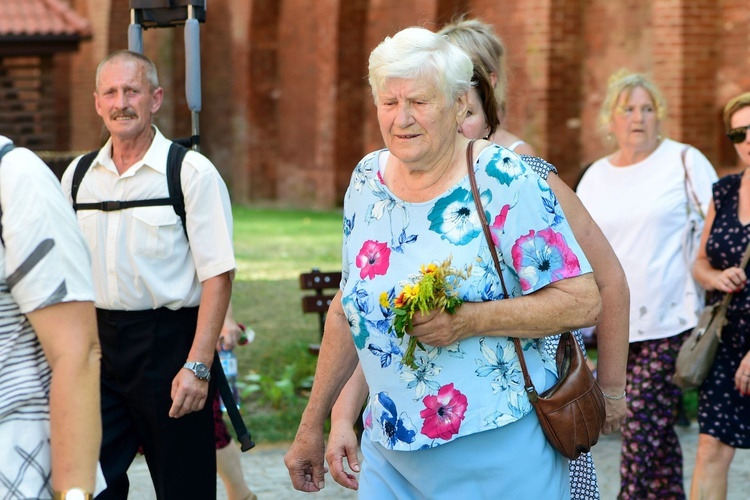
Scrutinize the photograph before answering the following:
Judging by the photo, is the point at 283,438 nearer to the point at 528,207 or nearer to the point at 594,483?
the point at 594,483

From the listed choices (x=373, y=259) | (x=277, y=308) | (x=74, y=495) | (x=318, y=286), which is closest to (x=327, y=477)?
(x=318, y=286)

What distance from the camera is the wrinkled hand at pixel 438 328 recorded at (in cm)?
313

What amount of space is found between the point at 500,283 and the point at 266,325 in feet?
32.5

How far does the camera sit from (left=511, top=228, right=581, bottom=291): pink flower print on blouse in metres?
3.26

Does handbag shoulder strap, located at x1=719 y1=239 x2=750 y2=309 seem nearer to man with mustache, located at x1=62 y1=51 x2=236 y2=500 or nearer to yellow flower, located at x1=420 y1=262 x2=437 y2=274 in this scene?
man with mustache, located at x1=62 y1=51 x2=236 y2=500

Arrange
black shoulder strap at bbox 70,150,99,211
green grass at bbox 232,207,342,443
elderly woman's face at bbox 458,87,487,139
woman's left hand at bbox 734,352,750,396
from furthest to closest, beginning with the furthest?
green grass at bbox 232,207,342,443, woman's left hand at bbox 734,352,750,396, black shoulder strap at bbox 70,150,99,211, elderly woman's face at bbox 458,87,487,139

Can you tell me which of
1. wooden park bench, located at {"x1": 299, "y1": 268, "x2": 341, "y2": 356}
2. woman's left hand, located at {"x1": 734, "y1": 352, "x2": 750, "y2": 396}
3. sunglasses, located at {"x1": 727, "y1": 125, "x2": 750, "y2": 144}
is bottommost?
wooden park bench, located at {"x1": 299, "y1": 268, "x2": 341, "y2": 356}

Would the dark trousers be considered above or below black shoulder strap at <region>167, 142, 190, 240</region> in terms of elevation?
below

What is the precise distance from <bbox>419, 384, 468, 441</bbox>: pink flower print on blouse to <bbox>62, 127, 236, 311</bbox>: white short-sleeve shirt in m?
1.75

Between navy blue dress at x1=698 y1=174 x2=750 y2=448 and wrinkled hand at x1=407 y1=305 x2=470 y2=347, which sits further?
navy blue dress at x1=698 y1=174 x2=750 y2=448

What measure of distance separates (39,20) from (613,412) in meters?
18.7

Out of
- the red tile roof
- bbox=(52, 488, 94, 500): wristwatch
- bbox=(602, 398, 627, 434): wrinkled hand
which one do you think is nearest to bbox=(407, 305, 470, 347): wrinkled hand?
bbox=(602, 398, 627, 434): wrinkled hand

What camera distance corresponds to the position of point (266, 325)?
13.1 m

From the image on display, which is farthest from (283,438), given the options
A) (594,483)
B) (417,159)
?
(417,159)
